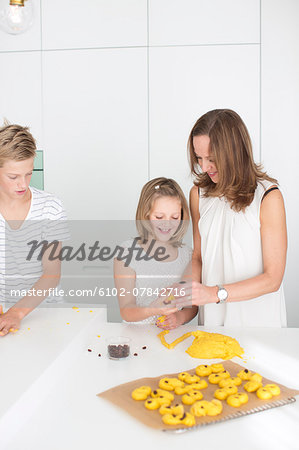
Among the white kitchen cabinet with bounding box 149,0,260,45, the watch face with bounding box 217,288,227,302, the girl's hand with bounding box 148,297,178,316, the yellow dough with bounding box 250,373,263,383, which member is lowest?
the yellow dough with bounding box 250,373,263,383

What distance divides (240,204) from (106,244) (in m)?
1.41

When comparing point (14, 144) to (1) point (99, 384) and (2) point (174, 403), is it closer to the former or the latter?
(1) point (99, 384)

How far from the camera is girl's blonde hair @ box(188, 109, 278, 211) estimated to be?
1.75m

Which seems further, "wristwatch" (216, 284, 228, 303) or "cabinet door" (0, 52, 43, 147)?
"cabinet door" (0, 52, 43, 147)

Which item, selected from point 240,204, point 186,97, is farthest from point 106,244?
point 240,204

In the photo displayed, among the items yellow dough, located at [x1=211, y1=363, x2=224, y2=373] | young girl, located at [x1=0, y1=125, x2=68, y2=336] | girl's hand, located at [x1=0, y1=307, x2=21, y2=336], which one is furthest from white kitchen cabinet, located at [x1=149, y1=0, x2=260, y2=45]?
yellow dough, located at [x1=211, y1=363, x2=224, y2=373]

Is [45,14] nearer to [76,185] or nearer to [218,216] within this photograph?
[76,185]

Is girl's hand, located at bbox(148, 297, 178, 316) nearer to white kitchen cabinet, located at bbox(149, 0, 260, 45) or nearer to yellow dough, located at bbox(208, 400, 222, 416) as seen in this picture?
yellow dough, located at bbox(208, 400, 222, 416)

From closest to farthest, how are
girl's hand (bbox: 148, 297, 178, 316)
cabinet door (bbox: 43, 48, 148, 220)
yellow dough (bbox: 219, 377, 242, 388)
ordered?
yellow dough (bbox: 219, 377, 242, 388), girl's hand (bbox: 148, 297, 178, 316), cabinet door (bbox: 43, 48, 148, 220)

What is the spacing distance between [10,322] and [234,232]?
0.87 m

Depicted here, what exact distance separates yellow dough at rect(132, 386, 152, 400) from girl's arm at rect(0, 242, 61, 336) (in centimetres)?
58

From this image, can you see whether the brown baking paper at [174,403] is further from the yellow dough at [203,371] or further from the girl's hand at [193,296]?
the girl's hand at [193,296]

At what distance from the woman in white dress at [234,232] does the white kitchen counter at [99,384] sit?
170mm

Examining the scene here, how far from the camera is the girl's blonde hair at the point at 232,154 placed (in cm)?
175
